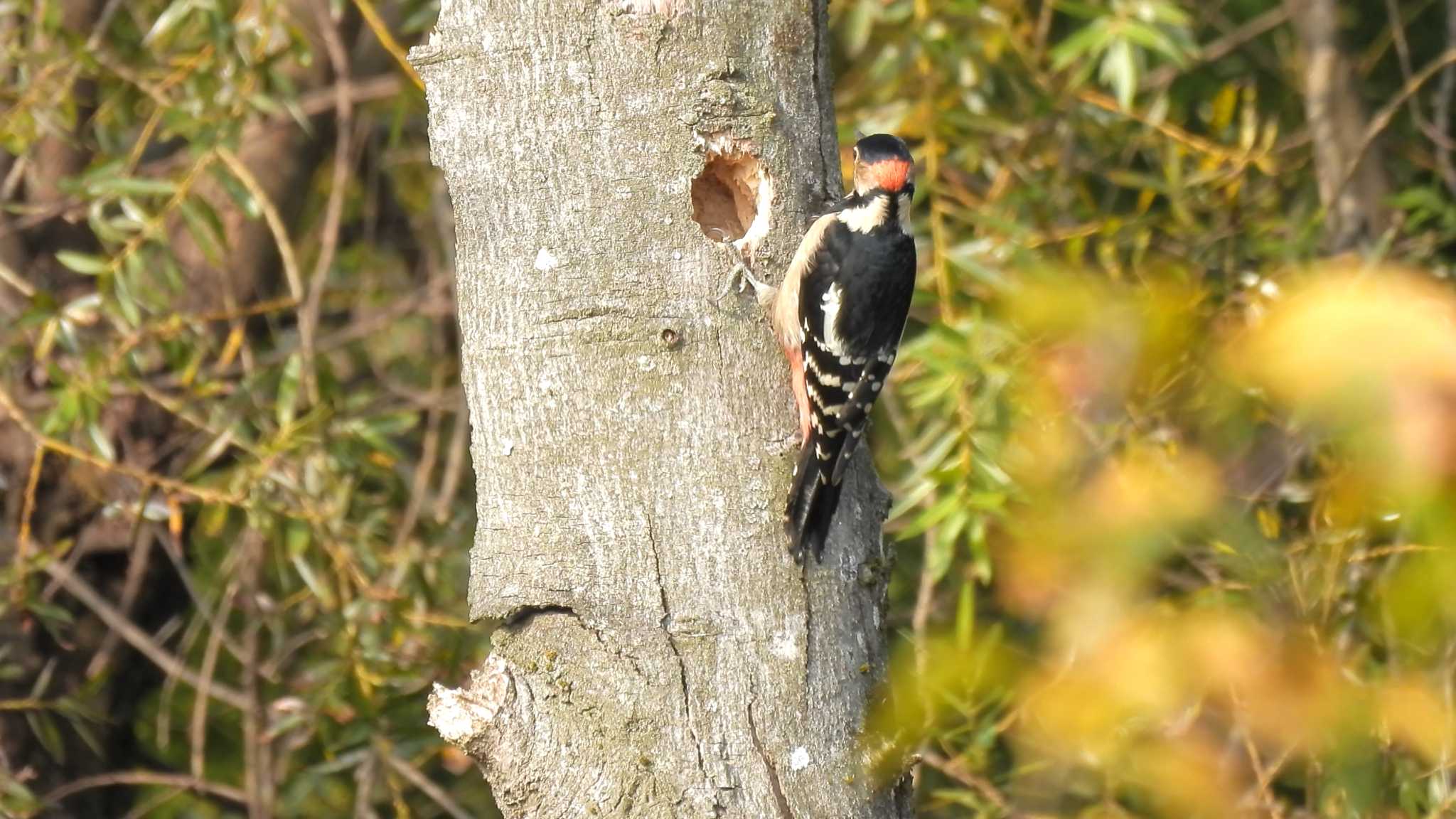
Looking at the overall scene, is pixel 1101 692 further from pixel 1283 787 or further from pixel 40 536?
pixel 40 536

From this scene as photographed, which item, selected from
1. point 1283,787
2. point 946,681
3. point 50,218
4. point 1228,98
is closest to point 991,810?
point 1283,787

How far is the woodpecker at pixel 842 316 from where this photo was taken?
233 centimetres

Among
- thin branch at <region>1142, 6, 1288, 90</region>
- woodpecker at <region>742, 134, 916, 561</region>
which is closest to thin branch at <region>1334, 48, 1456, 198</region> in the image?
thin branch at <region>1142, 6, 1288, 90</region>

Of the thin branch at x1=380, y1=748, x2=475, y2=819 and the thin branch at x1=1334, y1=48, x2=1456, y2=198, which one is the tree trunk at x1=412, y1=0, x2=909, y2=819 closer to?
the thin branch at x1=380, y1=748, x2=475, y2=819

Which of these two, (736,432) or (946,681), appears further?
(736,432)

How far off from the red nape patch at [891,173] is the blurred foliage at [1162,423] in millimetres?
337

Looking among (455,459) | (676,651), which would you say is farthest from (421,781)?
(676,651)

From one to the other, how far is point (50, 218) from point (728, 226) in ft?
8.38

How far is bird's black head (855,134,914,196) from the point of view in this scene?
3.27 m

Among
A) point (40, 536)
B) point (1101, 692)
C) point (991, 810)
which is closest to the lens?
point (1101, 692)

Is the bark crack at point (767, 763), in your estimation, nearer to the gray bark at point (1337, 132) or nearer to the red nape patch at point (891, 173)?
the red nape patch at point (891, 173)

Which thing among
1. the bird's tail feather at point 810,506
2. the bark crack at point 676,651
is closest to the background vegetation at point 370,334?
the bird's tail feather at point 810,506

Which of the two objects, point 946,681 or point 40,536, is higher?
point 946,681

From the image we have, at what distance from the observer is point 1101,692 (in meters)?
1.22
